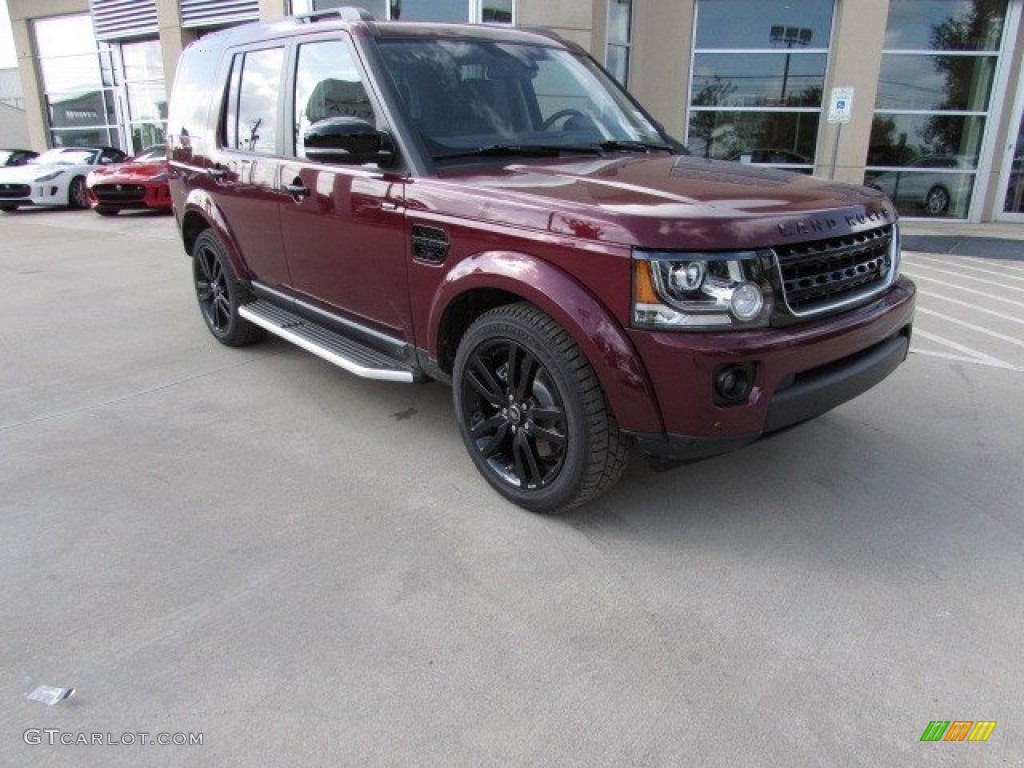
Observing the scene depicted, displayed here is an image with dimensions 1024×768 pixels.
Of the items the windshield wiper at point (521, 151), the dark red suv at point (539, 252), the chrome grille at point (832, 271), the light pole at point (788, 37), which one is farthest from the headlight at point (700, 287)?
the light pole at point (788, 37)

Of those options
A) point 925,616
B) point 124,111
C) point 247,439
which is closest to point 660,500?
point 925,616

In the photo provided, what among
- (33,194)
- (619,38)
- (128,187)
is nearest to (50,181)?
(33,194)

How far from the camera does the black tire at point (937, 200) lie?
46.5 feet

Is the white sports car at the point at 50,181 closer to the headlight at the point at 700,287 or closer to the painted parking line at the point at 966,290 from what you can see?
the painted parking line at the point at 966,290

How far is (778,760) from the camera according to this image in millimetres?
2047

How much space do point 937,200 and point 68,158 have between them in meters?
18.0

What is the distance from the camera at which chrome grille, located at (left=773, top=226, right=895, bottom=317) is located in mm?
2707

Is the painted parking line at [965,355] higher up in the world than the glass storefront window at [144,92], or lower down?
lower down

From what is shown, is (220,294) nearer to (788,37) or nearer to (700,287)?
(700,287)

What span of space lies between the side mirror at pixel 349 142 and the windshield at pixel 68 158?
1624 cm

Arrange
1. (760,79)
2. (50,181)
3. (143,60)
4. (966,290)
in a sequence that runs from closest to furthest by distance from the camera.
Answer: (966,290) < (760,79) < (50,181) < (143,60)

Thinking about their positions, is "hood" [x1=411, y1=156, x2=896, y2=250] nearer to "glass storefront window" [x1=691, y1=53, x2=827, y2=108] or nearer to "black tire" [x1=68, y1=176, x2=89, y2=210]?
"glass storefront window" [x1=691, y1=53, x2=827, y2=108]

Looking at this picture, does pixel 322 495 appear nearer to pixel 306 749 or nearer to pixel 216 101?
pixel 306 749

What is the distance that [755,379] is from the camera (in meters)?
2.62
